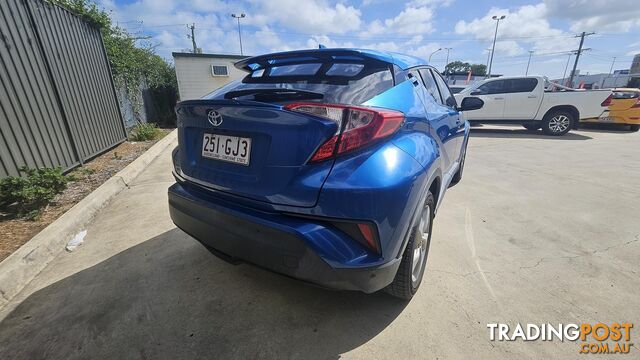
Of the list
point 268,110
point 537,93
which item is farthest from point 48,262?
point 537,93

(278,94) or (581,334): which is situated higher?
(278,94)

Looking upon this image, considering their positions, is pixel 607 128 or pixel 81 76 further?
pixel 607 128

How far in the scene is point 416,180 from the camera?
1.62m

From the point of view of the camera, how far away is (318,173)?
143 centimetres

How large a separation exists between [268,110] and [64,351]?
1.77 meters

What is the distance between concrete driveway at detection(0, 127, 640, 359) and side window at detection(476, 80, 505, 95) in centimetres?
702

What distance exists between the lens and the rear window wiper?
1.55 meters

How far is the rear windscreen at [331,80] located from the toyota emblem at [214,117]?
16cm

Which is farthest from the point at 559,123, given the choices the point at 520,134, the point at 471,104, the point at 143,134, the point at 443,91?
the point at 143,134

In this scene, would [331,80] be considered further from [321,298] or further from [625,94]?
[625,94]

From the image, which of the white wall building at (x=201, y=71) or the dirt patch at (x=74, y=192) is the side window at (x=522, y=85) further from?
the white wall building at (x=201, y=71)

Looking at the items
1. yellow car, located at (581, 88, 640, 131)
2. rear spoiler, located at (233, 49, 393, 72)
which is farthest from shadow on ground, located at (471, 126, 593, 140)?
rear spoiler, located at (233, 49, 393, 72)

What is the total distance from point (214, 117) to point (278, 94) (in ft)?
1.31

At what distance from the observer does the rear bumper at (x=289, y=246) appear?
139cm
